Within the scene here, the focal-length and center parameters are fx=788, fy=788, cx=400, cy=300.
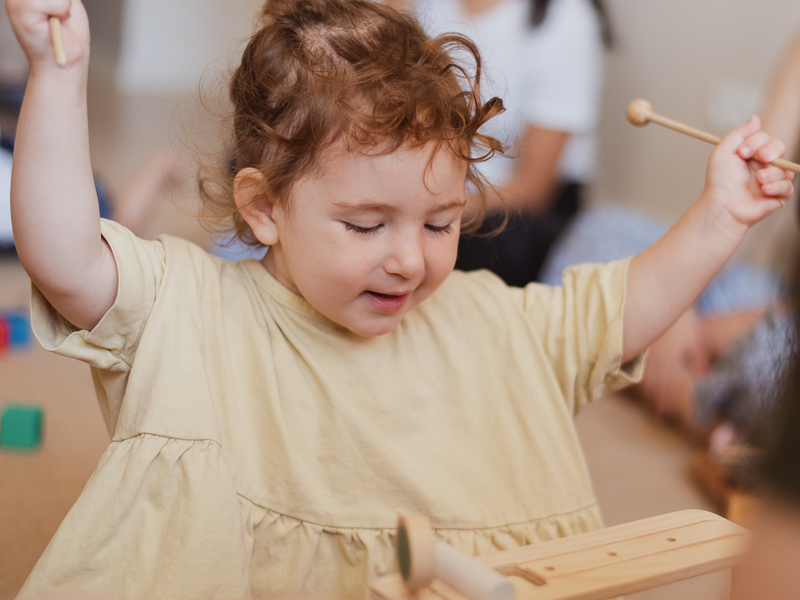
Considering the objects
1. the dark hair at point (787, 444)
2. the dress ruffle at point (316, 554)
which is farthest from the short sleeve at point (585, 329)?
the dark hair at point (787, 444)

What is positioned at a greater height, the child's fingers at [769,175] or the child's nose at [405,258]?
the child's fingers at [769,175]

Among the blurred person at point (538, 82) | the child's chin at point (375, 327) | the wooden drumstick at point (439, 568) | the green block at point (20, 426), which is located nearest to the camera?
the wooden drumstick at point (439, 568)

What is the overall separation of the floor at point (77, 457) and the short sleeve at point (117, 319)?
250 millimetres

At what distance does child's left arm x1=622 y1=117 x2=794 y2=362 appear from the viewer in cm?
73

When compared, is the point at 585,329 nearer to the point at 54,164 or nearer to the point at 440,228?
the point at 440,228

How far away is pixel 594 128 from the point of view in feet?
7.45

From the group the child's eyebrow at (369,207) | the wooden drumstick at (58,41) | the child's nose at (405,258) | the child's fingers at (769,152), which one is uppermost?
the wooden drumstick at (58,41)

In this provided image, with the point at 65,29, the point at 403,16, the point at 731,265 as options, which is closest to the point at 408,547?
the point at 65,29

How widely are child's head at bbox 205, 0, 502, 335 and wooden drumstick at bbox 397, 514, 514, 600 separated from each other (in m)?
0.26

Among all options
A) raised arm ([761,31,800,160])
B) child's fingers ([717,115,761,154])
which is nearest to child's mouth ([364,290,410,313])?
child's fingers ([717,115,761,154])

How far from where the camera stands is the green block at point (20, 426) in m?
1.17

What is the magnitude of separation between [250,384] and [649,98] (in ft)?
5.77

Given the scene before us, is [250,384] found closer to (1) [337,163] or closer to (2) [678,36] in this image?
(1) [337,163]

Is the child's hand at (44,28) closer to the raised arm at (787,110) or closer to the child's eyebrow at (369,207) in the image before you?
the child's eyebrow at (369,207)
